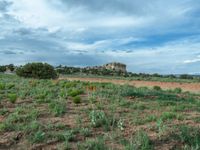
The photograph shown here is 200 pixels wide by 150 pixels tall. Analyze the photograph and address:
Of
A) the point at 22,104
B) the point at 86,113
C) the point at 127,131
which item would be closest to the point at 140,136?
the point at 127,131

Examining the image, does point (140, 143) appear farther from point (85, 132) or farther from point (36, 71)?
point (36, 71)

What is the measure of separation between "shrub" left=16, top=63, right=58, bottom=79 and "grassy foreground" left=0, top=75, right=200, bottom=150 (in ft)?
67.4

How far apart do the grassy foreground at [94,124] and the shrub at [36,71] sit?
2055 cm

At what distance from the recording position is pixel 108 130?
7688mm

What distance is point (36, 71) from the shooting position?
31.4 metres

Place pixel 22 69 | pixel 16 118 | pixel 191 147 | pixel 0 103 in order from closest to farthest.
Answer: pixel 191 147, pixel 16 118, pixel 0 103, pixel 22 69

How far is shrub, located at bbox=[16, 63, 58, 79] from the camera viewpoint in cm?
3136

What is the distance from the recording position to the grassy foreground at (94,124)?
6891 millimetres

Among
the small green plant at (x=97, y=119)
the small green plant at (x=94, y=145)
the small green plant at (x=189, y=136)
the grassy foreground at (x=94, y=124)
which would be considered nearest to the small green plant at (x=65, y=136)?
the grassy foreground at (x=94, y=124)

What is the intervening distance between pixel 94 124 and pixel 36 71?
2413 cm

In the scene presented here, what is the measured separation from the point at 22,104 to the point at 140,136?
13.4 feet

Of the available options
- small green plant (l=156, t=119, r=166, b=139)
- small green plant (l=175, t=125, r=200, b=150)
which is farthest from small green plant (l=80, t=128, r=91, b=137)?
small green plant (l=175, t=125, r=200, b=150)

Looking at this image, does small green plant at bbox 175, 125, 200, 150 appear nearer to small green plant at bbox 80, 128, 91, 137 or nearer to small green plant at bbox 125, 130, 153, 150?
small green plant at bbox 125, 130, 153, 150

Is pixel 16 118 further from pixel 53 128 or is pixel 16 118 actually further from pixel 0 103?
pixel 0 103
